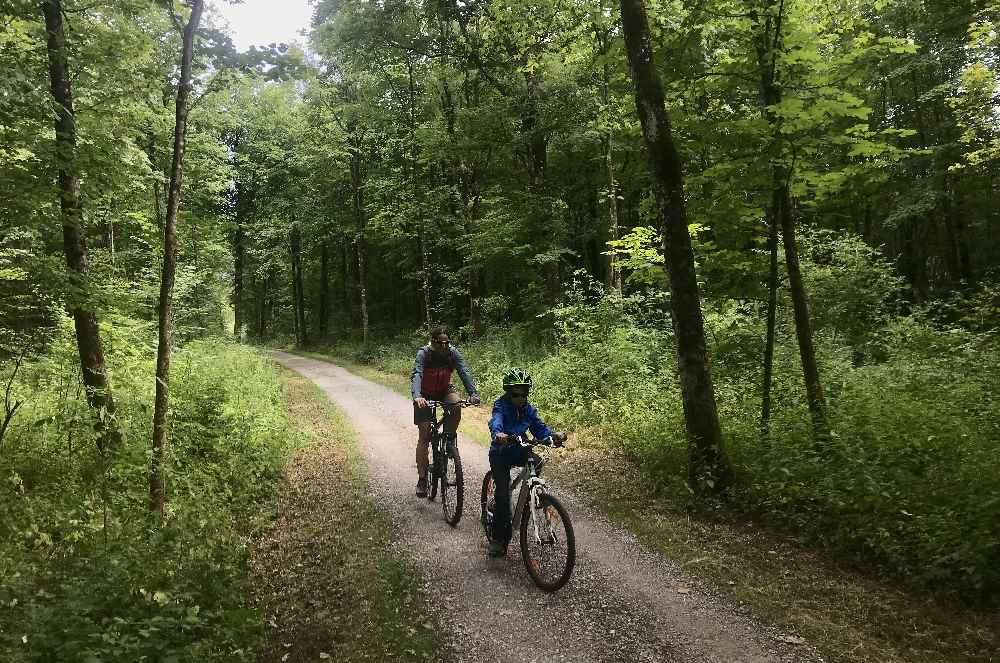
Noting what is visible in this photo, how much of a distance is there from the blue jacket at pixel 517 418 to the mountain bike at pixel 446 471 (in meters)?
1.33

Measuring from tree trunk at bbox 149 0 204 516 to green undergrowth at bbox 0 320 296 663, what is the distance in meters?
0.43

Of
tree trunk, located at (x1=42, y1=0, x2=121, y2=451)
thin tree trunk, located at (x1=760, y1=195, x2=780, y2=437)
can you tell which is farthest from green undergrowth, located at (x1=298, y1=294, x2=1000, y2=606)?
tree trunk, located at (x1=42, y1=0, x2=121, y2=451)

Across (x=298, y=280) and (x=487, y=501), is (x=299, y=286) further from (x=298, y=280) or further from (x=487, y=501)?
(x=487, y=501)

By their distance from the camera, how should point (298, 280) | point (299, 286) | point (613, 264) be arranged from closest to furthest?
point (613, 264)
point (299, 286)
point (298, 280)

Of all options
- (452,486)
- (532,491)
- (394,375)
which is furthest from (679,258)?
(394,375)

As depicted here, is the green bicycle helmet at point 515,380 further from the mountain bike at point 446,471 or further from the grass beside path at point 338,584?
the grass beside path at point 338,584

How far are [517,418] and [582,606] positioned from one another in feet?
A: 6.67

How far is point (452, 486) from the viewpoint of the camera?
8.18m

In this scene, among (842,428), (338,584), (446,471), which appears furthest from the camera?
(446,471)

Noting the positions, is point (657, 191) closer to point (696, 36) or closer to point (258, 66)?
point (696, 36)

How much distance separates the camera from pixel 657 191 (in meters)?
7.77

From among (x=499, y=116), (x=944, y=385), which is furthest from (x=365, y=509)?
(x=499, y=116)

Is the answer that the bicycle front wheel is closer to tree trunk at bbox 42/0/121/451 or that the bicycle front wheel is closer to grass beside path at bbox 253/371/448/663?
grass beside path at bbox 253/371/448/663

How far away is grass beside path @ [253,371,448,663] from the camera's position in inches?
195
